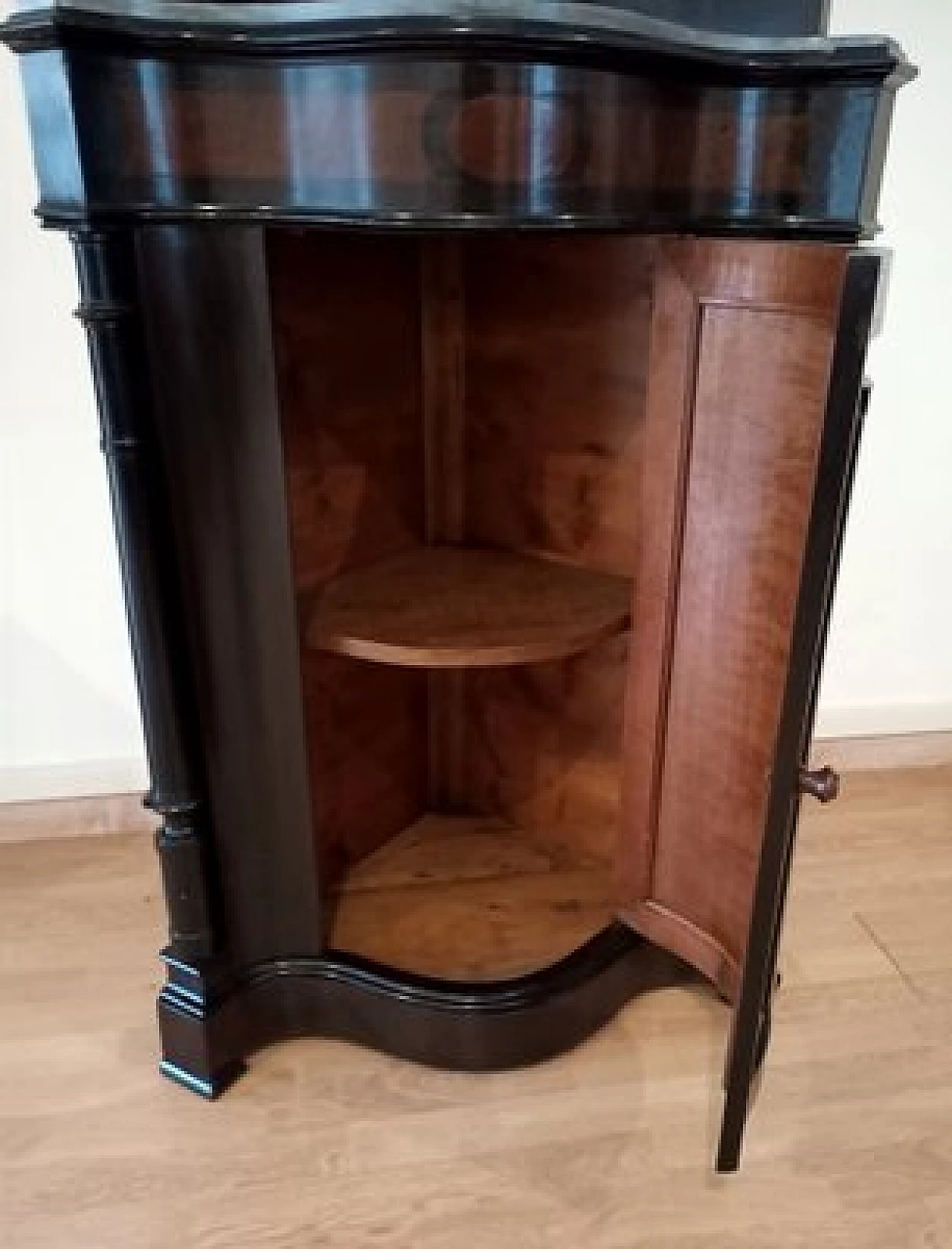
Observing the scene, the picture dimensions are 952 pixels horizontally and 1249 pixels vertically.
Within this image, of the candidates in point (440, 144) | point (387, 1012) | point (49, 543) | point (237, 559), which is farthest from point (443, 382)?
point (387, 1012)

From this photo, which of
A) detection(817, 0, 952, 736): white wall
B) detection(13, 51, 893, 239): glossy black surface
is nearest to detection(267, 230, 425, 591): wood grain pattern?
detection(13, 51, 893, 239): glossy black surface

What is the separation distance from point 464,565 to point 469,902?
467mm

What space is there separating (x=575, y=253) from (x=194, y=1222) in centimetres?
115

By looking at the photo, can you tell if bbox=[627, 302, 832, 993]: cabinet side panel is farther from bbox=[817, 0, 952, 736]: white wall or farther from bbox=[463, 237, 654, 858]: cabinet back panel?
bbox=[817, 0, 952, 736]: white wall

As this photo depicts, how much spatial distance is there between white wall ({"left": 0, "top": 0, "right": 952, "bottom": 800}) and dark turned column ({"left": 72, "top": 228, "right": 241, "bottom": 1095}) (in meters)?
0.61

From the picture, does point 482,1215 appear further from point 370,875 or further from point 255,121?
point 255,121

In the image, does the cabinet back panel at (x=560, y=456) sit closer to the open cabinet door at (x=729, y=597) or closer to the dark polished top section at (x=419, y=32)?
the open cabinet door at (x=729, y=597)

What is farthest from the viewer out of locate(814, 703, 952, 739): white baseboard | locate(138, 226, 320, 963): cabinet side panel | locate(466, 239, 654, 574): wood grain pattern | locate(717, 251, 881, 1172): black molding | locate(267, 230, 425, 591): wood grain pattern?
locate(814, 703, 952, 739): white baseboard

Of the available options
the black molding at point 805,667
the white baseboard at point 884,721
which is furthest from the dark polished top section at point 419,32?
the white baseboard at point 884,721

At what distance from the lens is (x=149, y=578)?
3.52ft

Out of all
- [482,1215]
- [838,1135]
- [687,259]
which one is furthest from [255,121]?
[838,1135]

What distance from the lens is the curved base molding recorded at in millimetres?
1293

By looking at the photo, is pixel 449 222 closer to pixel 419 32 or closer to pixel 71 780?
pixel 419 32

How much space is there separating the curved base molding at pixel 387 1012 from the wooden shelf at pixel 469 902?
0.05 metres
